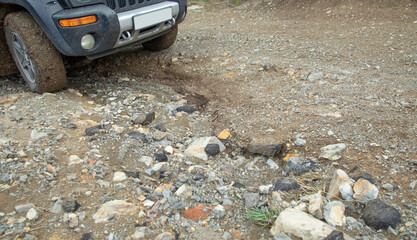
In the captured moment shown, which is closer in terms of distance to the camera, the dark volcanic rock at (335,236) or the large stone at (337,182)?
the dark volcanic rock at (335,236)

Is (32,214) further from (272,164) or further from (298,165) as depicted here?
(298,165)

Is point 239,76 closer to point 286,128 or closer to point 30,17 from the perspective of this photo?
point 286,128

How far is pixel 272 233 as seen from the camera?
1920 millimetres

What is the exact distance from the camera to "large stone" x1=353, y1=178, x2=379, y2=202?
210 cm

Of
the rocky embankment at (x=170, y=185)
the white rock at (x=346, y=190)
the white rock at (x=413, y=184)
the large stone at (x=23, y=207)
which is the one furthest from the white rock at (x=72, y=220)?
the white rock at (x=413, y=184)

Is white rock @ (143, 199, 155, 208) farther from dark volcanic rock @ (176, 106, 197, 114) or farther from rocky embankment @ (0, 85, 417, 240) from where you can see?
dark volcanic rock @ (176, 106, 197, 114)

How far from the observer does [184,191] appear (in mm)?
2236

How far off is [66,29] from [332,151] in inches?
106

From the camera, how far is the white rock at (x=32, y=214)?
6.38 feet

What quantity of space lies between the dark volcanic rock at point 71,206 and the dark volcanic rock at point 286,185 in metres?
1.33

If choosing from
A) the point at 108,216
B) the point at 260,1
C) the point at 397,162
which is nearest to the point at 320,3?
the point at 260,1

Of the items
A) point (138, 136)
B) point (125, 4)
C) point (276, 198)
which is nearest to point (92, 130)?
point (138, 136)

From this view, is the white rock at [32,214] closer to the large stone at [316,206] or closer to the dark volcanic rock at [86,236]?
the dark volcanic rock at [86,236]

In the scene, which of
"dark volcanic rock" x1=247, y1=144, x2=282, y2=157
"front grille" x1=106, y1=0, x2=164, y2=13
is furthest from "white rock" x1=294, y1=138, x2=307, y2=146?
"front grille" x1=106, y1=0, x2=164, y2=13
